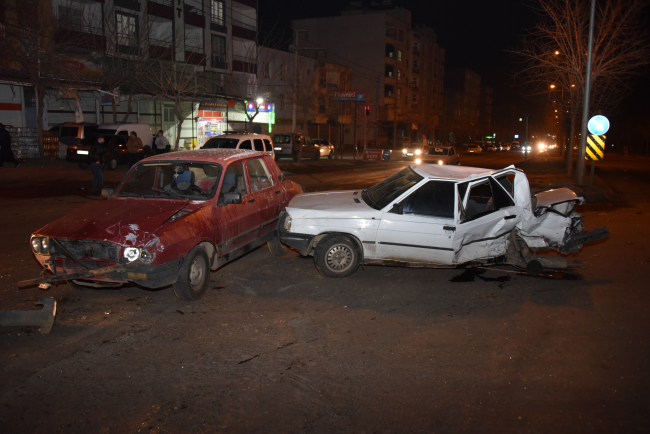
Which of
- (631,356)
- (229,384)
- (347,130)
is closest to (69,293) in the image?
(229,384)

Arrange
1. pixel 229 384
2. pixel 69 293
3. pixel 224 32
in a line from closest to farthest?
pixel 229 384 → pixel 69 293 → pixel 224 32

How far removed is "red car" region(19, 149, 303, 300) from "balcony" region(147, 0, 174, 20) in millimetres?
29491

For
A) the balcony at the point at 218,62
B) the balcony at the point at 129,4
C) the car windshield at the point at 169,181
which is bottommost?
the car windshield at the point at 169,181

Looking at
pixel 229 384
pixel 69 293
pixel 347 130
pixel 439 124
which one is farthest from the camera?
pixel 439 124

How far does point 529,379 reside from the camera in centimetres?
453

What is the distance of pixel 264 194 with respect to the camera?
7.92 meters

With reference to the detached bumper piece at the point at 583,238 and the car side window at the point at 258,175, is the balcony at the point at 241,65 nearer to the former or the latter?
the car side window at the point at 258,175

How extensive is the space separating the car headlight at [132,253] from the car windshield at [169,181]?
127cm

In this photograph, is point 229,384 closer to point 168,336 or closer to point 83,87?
point 168,336

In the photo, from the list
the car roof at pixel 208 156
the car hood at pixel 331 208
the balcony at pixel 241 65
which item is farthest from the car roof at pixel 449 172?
the balcony at pixel 241 65

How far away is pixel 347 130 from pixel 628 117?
4104 centimetres

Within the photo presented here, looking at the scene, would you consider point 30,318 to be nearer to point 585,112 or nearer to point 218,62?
point 585,112

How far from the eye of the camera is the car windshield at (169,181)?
22.0 ft

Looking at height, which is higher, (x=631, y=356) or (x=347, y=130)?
(x=347, y=130)
